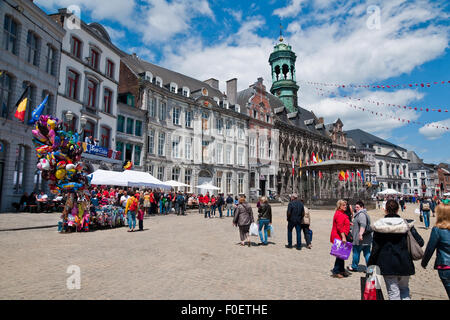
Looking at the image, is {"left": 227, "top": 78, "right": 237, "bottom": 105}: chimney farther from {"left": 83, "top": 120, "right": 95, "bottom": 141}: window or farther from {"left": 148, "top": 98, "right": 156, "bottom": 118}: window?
{"left": 83, "top": 120, "right": 95, "bottom": 141}: window

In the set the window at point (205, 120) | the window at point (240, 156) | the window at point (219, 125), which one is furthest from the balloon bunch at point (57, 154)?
the window at point (240, 156)

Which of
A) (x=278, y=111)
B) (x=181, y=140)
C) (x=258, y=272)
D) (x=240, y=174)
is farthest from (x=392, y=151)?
(x=258, y=272)

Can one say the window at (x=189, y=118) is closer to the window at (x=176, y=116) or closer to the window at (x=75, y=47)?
the window at (x=176, y=116)

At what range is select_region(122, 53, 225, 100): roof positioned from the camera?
1305 inches

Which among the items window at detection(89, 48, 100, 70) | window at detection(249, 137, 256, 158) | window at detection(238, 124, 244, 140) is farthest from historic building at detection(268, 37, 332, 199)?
window at detection(89, 48, 100, 70)

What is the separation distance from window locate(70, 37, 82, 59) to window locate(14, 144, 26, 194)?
8700mm

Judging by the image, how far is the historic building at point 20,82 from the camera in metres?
17.5

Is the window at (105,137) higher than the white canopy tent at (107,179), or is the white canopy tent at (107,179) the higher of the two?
the window at (105,137)

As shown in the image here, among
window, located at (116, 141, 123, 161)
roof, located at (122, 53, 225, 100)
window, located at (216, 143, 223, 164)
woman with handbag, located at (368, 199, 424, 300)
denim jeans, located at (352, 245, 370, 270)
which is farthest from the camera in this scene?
window, located at (216, 143, 223, 164)

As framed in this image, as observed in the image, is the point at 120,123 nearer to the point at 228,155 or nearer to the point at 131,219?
the point at 228,155

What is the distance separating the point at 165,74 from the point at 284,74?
2599cm

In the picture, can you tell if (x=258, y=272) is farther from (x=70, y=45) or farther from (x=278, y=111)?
(x=278, y=111)

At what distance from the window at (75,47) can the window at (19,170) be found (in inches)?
343
